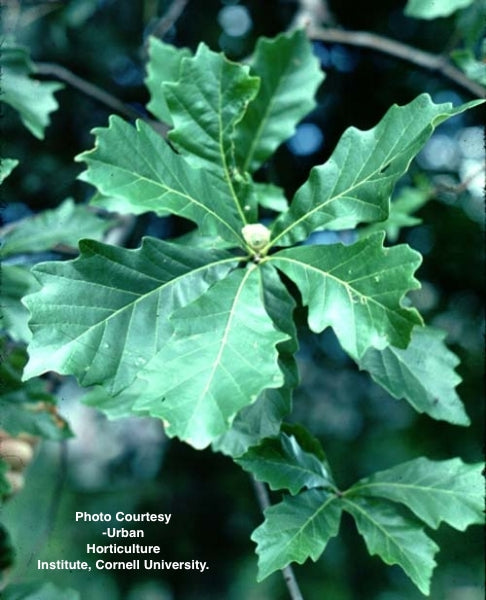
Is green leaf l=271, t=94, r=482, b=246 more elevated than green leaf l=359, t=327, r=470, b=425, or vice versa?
green leaf l=271, t=94, r=482, b=246

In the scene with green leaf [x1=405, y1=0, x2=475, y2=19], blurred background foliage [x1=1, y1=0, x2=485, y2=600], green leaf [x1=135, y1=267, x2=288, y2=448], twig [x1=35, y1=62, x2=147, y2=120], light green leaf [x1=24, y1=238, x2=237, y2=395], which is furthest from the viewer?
blurred background foliage [x1=1, y1=0, x2=485, y2=600]

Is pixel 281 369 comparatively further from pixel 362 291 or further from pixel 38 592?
pixel 38 592

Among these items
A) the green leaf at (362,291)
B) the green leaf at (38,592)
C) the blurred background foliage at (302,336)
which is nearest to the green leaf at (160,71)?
the green leaf at (362,291)

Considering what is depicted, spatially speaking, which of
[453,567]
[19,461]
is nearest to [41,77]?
[19,461]

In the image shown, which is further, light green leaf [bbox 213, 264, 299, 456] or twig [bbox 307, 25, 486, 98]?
twig [bbox 307, 25, 486, 98]

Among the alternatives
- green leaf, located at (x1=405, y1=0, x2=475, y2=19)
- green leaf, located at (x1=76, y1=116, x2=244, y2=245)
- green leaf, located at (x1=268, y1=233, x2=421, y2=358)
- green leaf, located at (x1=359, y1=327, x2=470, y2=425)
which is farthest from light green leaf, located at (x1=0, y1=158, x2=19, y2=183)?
green leaf, located at (x1=405, y1=0, x2=475, y2=19)

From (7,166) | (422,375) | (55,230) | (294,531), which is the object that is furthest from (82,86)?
(294,531)

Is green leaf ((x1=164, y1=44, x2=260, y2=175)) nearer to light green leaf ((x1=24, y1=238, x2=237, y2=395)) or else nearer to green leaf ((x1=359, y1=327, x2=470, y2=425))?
light green leaf ((x1=24, y1=238, x2=237, y2=395))

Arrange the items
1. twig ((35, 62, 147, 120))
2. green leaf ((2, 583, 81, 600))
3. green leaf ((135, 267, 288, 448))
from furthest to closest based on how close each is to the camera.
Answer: twig ((35, 62, 147, 120)) < green leaf ((2, 583, 81, 600)) < green leaf ((135, 267, 288, 448))

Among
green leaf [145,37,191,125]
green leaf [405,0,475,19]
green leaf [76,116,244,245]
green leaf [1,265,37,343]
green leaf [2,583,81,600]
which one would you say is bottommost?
green leaf [2,583,81,600]
